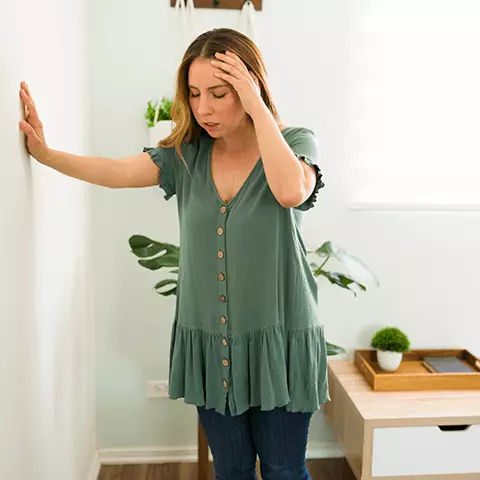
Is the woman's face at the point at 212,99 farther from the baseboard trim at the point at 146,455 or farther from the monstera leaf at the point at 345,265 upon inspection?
the baseboard trim at the point at 146,455

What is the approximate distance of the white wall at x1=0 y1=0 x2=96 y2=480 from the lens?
1.16 meters

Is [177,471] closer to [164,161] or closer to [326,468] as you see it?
[326,468]

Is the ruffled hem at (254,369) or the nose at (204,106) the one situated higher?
the nose at (204,106)

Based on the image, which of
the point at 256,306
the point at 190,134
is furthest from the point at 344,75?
the point at 256,306

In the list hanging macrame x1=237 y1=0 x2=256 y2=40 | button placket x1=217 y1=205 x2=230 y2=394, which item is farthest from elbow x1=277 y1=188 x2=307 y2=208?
hanging macrame x1=237 y1=0 x2=256 y2=40

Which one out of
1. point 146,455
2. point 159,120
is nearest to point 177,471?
point 146,455

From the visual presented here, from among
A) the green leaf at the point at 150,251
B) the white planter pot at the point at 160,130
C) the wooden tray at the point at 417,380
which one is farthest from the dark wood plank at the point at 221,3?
the wooden tray at the point at 417,380

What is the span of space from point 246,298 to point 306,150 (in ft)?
1.17

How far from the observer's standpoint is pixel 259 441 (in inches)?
57.8

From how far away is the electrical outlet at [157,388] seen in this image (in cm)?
234

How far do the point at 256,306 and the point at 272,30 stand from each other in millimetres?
1195

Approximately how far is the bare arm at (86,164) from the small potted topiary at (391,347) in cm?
115

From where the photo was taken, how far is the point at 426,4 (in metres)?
2.21

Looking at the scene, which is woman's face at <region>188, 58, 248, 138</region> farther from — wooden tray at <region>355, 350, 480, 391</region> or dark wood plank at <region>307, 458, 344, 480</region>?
dark wood plank at <region>307, 458, 344, 480</region>
